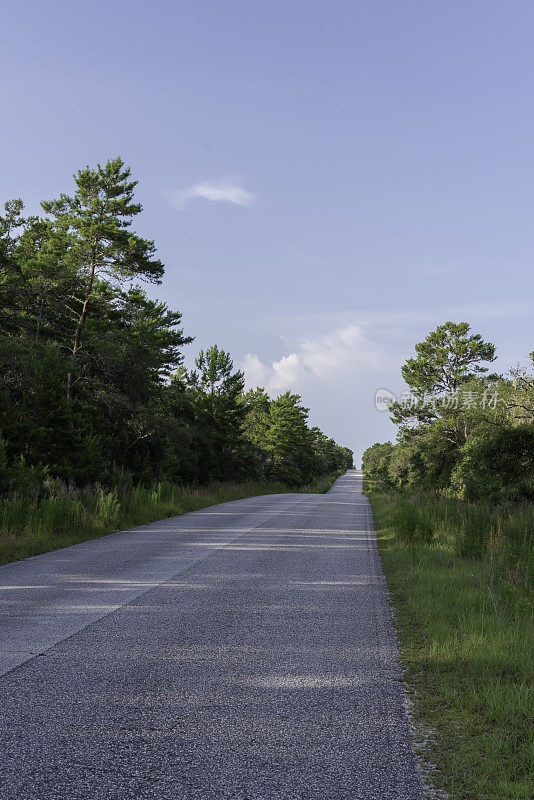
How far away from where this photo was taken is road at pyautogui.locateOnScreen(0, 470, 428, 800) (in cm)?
285

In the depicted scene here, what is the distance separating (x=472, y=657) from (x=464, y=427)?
1193 inches

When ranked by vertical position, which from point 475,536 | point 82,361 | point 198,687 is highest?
point 82,361

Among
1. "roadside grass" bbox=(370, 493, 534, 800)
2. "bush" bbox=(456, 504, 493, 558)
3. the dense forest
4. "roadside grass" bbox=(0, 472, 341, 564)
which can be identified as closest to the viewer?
"roadside grass" bbox=(370, 493, 534, 800)

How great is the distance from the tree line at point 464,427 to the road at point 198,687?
421 inches

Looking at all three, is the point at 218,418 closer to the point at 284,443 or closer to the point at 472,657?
the point at 284,443

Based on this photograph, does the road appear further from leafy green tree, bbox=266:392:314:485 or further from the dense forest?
leafy green tree, bbox=266:392:314:485

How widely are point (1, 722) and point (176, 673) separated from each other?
1312 millimetres

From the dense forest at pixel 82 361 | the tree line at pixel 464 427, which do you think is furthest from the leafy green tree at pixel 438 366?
the dense forest at pixel 82 361

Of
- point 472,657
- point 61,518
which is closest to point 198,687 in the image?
point 472,657

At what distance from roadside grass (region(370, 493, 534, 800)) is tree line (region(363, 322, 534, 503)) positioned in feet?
25.9

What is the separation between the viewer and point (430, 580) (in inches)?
294

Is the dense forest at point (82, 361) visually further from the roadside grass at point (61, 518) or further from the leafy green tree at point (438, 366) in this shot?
the leafy green tree at point (438, 366)

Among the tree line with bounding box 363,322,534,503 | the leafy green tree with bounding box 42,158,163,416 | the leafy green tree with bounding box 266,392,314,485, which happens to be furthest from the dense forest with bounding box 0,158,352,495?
the leafy green tree with bounding box 266,392,314,485

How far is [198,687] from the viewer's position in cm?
399
